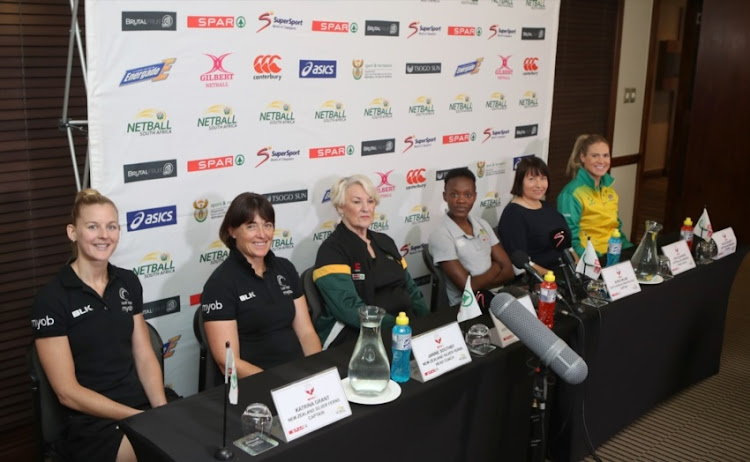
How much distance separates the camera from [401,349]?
2049 millimetres

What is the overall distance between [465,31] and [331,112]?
103 centimetres

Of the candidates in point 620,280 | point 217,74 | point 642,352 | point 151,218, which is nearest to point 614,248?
point 620,280

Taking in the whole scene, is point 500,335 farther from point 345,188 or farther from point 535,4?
point 535,4

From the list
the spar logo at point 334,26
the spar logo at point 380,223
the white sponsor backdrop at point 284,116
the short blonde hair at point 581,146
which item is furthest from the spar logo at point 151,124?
the short blonde hair at point 581,146

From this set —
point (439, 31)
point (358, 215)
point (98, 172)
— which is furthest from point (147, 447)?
point (439, 31)

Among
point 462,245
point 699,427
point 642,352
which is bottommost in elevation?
point 699,427

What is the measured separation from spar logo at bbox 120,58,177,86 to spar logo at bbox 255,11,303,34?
43cm

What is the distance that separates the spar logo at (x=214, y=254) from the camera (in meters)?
3.05

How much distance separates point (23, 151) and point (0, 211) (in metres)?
0.25

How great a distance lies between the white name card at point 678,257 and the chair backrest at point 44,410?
Answer: 2.42 m

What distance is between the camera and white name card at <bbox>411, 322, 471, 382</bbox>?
2.09 metres

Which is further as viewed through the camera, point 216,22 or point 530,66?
point 530,66

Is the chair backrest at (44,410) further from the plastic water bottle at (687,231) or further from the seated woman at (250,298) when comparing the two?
the plastic water bottle at (687,231)

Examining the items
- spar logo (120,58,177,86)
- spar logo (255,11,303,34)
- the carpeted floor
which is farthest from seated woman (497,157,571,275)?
spar logo (120,58,177,86)
